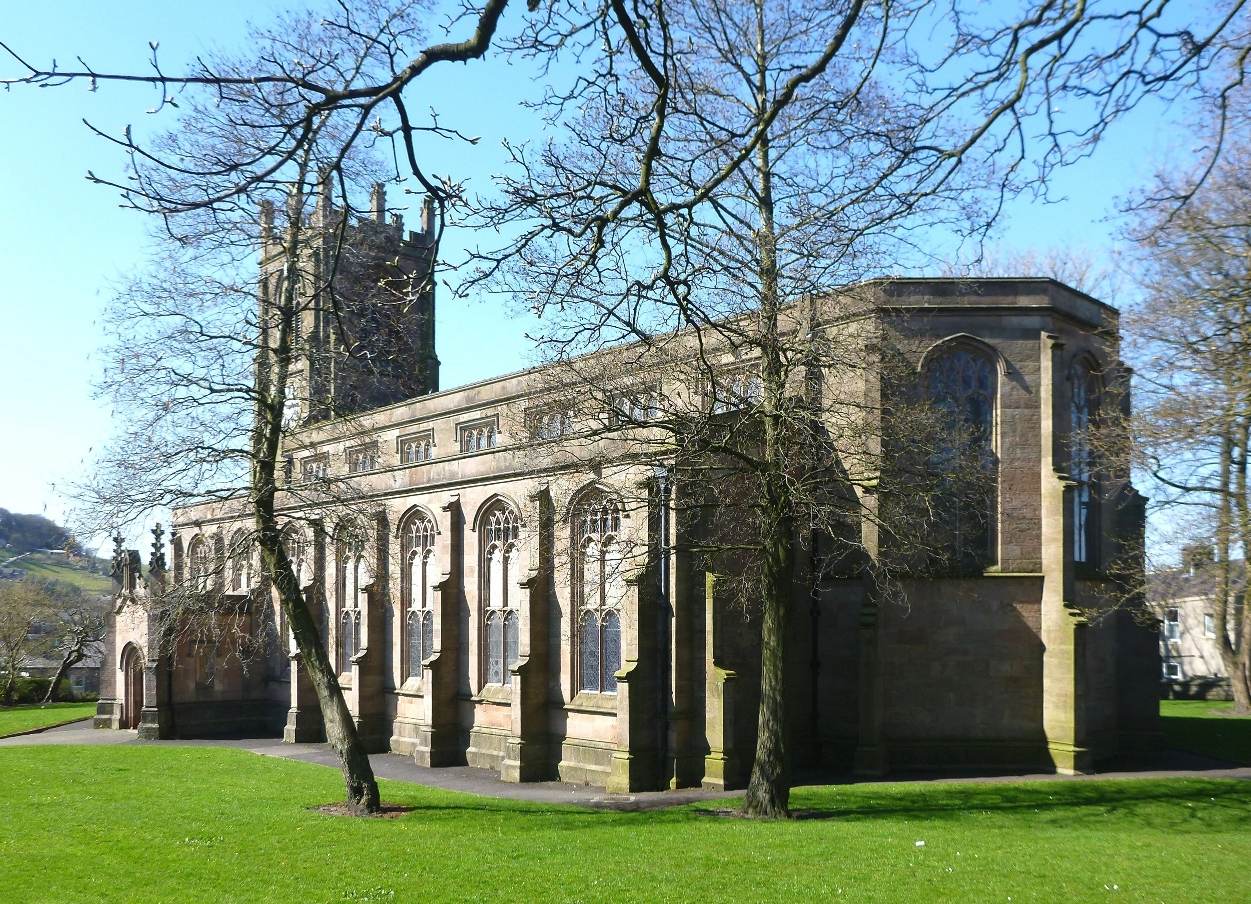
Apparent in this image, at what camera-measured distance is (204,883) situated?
12992 mm

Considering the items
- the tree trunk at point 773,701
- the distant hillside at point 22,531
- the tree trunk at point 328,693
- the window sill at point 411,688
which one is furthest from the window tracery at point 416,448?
the distant hillside at point 22,531

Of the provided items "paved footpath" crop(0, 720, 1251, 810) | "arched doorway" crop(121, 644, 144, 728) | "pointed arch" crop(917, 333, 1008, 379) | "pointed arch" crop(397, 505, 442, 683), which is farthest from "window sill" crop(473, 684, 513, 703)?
"arched doorway" crop(121, 644, 144, 728)

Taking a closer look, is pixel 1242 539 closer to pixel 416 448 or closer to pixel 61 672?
pixel 416 448

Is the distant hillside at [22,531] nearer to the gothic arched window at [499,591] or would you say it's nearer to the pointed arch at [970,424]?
the gothic arched window at [499,591]

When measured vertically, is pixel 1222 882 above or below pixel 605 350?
below

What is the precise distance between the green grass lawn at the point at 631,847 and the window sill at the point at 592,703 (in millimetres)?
3439

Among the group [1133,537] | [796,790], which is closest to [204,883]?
[796,790]

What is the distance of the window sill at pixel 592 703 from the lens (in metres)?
23.2

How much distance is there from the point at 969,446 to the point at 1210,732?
11.9 metres

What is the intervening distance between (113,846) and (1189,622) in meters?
59.0

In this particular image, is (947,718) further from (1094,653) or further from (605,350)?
(605,350)

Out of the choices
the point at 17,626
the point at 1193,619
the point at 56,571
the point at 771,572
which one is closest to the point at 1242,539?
the point at 771,572

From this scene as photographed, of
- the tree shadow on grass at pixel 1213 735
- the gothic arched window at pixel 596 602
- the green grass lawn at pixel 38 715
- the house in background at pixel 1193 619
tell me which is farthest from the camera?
the green grass lawn at pixel 38 715

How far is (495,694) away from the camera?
26.9 meters
